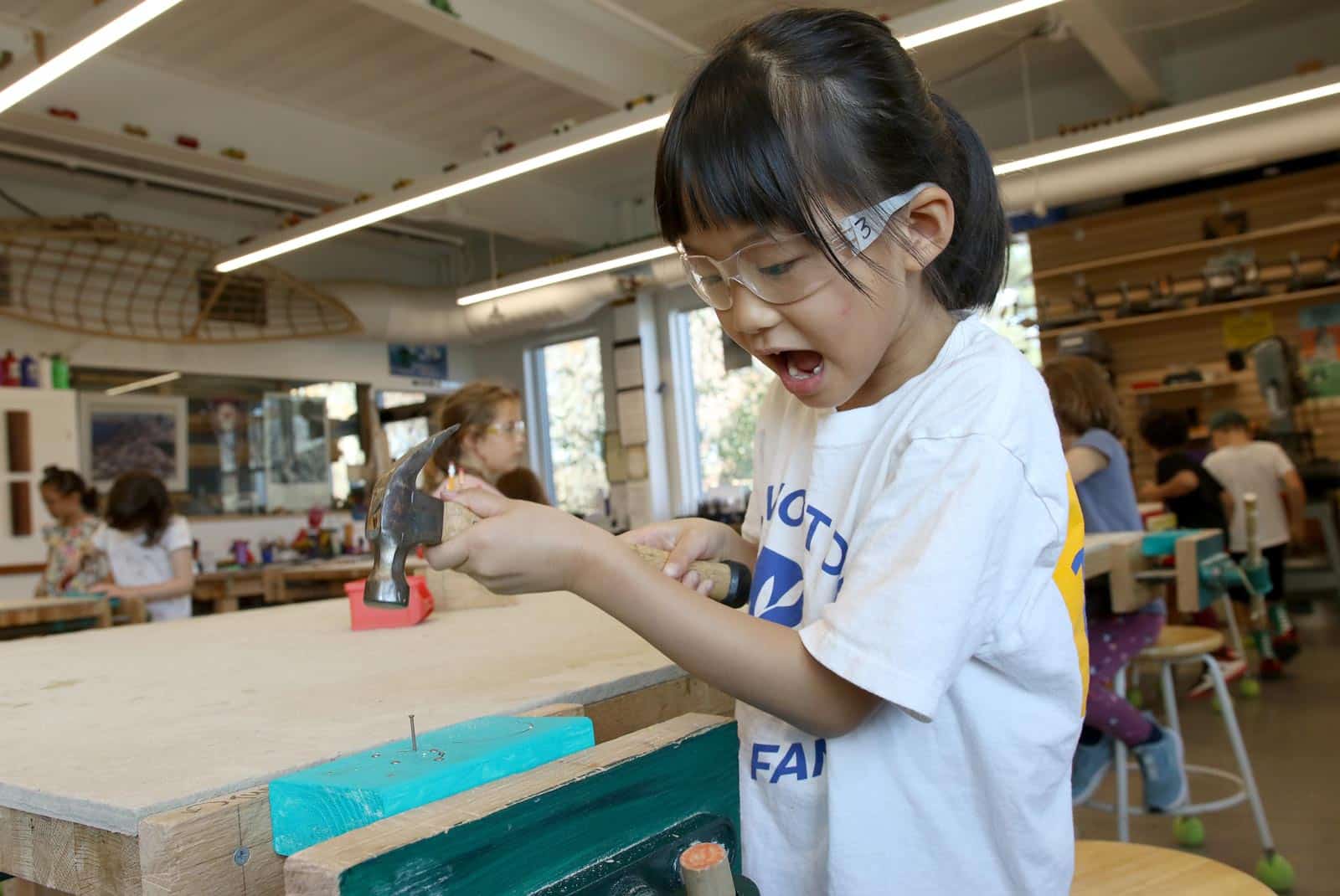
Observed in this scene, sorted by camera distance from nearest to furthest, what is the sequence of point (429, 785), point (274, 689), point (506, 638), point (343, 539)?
point (429, 785), point (274, 689), point (506, 638), point (343, 539)

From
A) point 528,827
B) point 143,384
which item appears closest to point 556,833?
point 528,827

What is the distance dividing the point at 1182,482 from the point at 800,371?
5272 millimetres

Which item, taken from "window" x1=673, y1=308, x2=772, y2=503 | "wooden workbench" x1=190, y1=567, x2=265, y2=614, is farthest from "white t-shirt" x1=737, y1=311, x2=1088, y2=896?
"window" x1=673, y1=308, x2=772, y2=503

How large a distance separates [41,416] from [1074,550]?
24.1ft

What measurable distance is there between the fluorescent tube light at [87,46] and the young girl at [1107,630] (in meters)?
3.23

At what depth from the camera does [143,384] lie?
25.9 feet

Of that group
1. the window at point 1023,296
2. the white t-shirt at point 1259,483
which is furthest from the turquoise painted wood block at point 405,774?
the window at point 1023,296

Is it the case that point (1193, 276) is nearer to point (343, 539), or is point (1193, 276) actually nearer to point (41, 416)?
point (343, 539)

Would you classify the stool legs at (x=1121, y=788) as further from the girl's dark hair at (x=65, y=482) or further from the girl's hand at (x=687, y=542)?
the girl's dark hair at (x=65, y=482)

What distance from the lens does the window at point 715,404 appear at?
9.40 metres

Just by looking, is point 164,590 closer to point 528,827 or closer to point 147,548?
point 147,548

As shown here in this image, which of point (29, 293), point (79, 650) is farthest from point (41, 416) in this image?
point (79, 650)

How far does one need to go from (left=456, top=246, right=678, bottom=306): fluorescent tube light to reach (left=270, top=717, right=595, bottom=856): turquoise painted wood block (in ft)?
21.8

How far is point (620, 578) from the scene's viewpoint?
82 cm
